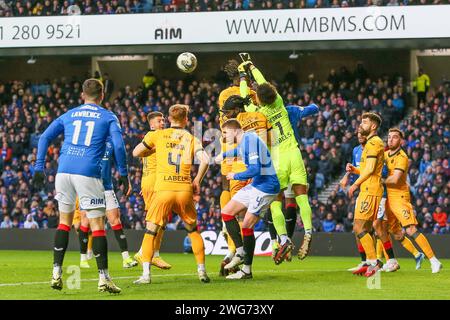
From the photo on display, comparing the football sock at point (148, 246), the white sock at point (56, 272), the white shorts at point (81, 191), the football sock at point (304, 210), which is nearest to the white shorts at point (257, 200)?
the football sock at point (304, 210)

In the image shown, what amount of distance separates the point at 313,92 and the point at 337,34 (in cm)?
250

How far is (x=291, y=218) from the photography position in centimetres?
1522

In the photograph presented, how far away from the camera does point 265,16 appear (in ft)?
101

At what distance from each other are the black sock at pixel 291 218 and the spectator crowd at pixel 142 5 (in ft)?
53.6

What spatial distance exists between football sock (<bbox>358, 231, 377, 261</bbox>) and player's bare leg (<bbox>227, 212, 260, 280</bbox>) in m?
1.95

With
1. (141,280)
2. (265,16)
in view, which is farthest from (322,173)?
(141,280)

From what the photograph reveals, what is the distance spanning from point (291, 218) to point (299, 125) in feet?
48.9

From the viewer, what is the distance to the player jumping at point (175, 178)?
1292 centimetres

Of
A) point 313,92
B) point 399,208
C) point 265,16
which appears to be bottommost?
point 399,208

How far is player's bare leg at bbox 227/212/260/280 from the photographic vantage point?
13.4 m

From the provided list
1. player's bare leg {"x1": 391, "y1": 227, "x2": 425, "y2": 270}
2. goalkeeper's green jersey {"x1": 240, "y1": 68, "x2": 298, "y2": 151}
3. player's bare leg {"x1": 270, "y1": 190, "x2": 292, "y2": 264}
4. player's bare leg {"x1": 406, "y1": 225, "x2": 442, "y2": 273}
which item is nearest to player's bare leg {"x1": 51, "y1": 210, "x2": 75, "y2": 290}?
player's bare leg {"x1": 270, "y1": 190, "x2": 292, "y2": 264}

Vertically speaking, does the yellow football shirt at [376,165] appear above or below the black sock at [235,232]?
above

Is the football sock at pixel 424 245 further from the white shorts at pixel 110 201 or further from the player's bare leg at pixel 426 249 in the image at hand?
the white shorts at pixel 110 201

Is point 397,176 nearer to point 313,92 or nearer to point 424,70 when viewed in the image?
point 313,92
